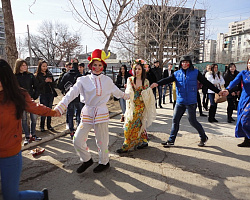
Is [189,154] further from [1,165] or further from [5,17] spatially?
[5,17]

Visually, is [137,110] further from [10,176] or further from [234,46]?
[234,46]

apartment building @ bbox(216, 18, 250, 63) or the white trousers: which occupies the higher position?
apartment building @ bbox(216, 18, 250, 63)

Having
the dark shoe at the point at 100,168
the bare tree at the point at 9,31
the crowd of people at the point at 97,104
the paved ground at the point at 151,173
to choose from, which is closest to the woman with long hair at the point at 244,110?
the crowd of people at the point at 97,104

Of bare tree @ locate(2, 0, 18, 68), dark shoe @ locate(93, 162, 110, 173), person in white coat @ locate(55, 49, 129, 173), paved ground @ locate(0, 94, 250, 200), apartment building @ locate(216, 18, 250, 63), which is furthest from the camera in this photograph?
apartment building @ locate(216, 18, 250, 63)

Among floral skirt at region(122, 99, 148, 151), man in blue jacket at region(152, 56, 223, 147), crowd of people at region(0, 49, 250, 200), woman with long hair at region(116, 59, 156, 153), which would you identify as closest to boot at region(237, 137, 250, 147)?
crowd of people at region(0, 49, 250, 200)

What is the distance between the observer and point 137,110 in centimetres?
408

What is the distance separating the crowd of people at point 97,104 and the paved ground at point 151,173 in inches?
10.3

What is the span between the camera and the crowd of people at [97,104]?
1913mm

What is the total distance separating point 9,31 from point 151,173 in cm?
474

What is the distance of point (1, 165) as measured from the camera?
1874 millimetres

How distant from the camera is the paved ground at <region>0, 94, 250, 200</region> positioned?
267cm

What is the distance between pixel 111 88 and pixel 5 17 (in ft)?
12.1

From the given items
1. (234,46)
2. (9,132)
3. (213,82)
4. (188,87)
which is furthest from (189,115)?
(234,46)

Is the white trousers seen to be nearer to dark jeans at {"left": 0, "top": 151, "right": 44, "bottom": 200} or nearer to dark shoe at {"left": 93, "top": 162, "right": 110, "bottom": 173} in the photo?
dark shoe at {"left": 93, "top": 162, "right": 110, "bottom": 173}
